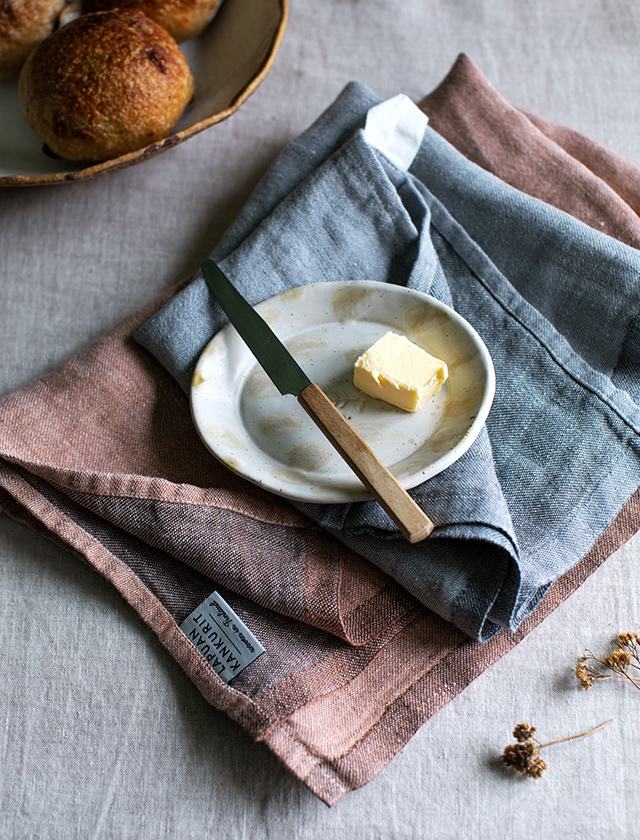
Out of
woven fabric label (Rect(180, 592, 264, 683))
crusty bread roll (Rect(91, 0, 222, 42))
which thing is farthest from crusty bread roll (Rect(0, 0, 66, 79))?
woven fabric label (Rect(180, 592, 264, 683))

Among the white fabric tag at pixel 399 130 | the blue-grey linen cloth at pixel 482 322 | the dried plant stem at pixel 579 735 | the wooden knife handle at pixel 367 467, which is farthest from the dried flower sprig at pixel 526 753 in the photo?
the white fabric tag at pixel 399 130

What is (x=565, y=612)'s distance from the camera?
0.83 m

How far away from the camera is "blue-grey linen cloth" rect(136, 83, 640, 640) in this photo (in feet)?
2.55

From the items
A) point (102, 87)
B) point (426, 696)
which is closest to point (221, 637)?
point (426, 696)

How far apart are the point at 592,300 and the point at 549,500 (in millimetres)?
284

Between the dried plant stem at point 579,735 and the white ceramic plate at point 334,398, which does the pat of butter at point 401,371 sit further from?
the dried plant stem at point 579,735

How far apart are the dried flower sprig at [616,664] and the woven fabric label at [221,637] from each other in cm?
36

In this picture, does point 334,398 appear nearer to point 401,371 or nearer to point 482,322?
point 401,371

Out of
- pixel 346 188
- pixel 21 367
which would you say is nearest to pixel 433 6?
pixel 346 188

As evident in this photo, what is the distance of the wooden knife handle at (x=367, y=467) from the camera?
70cm

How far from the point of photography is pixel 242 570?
792 millimetres

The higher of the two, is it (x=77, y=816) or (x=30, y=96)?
(x=30, y=96)

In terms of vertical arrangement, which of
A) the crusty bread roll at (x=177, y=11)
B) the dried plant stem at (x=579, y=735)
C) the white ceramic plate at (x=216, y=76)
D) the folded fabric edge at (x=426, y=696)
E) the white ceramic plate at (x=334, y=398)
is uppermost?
the crusty bread roll at (x=177, y=11)

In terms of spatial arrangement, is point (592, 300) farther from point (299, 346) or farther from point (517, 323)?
point (299, 346)
